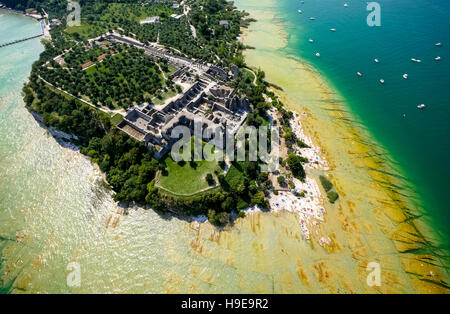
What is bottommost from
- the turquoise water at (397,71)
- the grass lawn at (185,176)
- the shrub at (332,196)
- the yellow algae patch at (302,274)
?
the yellow algae patch at (302,274)

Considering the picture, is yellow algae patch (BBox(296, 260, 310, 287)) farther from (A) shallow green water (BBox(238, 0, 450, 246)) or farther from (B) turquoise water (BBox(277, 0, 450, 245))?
(B) turquoise water (BBox(277, 0, 450, 245))

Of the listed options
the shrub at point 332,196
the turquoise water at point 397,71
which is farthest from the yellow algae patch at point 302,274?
the turquoise water at point 397,71

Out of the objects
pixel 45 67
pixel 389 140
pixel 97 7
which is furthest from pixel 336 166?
pixel 97 7

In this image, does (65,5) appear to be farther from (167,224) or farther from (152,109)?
(167,224)

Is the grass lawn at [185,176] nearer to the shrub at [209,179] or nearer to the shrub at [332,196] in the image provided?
the shrub at [209,179]

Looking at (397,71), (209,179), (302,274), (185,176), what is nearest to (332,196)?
(302,274)
